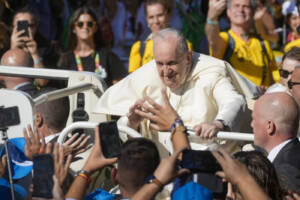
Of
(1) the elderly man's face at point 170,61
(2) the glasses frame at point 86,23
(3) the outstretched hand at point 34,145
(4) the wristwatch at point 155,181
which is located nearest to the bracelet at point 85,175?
(3) the outstretched hand at point 34,145

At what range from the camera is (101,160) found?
11.2 ft

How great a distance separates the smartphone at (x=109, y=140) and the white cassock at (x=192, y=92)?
1147 mm

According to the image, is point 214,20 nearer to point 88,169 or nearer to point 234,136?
point 234,136

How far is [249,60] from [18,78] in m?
2.20

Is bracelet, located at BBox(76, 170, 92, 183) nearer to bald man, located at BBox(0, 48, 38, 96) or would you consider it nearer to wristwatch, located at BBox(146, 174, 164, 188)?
wristwatch, located at BBox(146, 174, 164, 188)

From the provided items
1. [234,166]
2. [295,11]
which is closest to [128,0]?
[295,11]

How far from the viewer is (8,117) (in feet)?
11.6

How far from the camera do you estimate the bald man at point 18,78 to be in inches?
208

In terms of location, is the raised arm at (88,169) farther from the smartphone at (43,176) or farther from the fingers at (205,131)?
the fingers at (205,131)

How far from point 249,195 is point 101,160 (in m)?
0.88

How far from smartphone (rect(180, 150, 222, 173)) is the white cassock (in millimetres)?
1479

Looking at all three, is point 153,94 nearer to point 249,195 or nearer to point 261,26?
point 249,195

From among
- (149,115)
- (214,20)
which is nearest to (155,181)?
(149,115)

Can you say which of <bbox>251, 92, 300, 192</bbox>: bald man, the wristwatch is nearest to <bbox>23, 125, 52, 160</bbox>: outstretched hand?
the wristwatch
